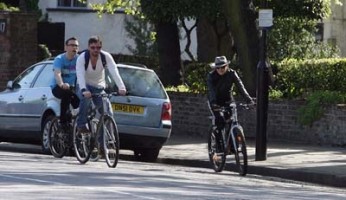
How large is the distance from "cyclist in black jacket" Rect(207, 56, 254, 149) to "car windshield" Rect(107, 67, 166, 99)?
263 centimetres

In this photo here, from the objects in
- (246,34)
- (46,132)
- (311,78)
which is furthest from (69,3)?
(46,132)

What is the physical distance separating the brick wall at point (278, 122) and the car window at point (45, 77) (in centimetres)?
576

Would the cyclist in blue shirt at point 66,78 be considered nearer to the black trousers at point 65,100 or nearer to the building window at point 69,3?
the black trousers at point 65,100

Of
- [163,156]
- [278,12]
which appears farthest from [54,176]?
[278,12]

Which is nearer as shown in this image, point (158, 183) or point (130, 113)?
point (158, 183)

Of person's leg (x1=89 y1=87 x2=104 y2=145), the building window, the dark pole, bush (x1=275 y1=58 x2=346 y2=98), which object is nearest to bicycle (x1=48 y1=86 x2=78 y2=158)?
person's leg (x1=89 y1=87 x2=104 y2=145)

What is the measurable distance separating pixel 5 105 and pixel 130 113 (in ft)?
9.26

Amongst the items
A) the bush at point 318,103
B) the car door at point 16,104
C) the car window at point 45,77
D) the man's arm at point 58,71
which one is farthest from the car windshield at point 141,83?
the bush at point 318,103

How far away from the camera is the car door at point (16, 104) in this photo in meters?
21.0

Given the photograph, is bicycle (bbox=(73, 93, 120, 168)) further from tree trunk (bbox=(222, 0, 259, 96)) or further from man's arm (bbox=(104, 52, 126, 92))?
tree trunk (bbox=(222, 0, 259, 96))

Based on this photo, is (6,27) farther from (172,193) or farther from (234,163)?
(172,193)

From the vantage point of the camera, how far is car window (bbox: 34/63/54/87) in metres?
20.5

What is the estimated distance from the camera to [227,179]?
16.4 m

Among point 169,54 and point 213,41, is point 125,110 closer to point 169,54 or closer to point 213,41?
point 169,54
